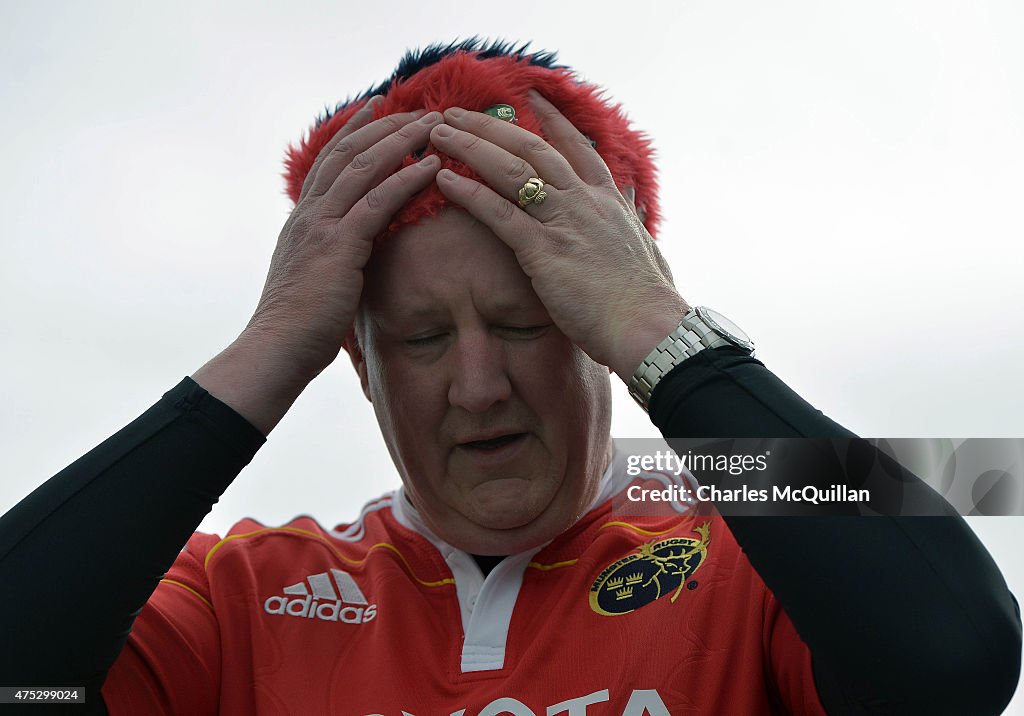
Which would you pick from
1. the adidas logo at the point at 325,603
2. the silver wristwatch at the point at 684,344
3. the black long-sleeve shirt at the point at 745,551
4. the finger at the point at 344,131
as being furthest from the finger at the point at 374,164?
the adidas logo at the point at 325,603

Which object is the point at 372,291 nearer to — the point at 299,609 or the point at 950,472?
the point at 299,609

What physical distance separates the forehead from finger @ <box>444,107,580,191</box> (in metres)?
0.14

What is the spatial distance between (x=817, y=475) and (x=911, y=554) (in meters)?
0.19

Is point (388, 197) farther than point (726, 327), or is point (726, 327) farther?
point (388, 197)

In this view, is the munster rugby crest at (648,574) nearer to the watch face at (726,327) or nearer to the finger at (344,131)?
the watch face at (726,327)

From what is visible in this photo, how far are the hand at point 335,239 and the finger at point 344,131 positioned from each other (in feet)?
0.16

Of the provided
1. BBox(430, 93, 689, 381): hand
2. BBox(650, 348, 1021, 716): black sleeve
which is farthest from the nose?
BBox(650, 348, 1021, 716): black sleeve

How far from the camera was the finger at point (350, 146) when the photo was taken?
2.15 m

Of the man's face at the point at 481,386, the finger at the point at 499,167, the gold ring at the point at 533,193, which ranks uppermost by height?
the finger at the point at 499,167

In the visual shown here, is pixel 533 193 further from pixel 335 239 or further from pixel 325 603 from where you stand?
pixel 325 603

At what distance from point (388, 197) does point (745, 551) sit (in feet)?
3.26

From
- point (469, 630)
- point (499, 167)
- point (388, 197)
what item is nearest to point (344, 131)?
point (388, 197)

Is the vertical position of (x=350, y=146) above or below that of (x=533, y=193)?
above

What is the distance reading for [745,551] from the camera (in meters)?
1.67
